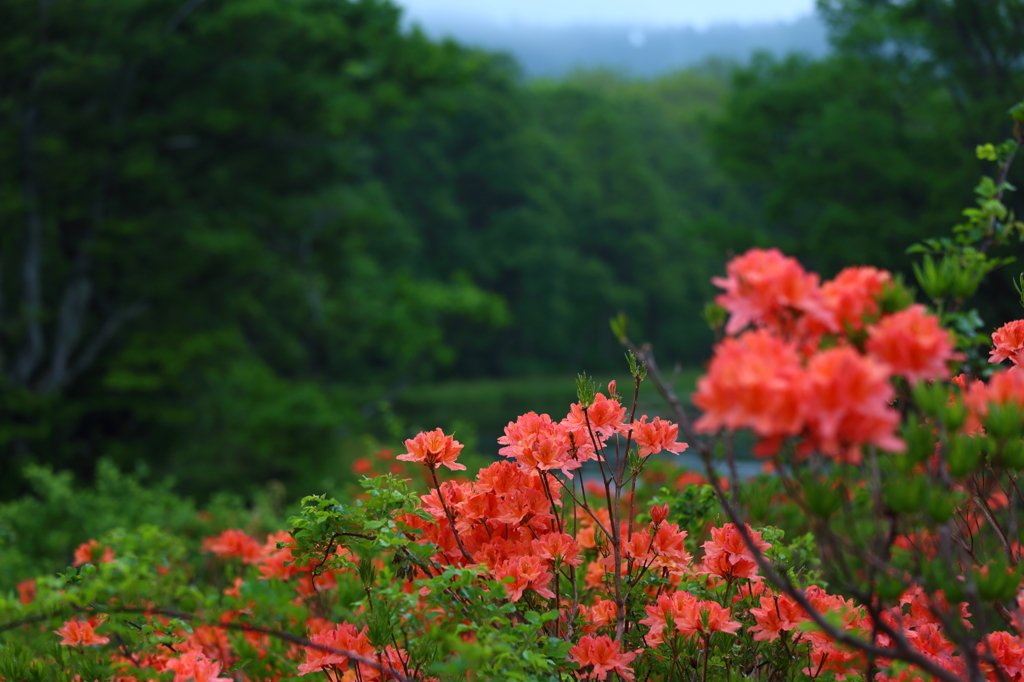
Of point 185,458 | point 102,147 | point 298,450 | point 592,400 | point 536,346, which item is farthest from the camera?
point 536,346

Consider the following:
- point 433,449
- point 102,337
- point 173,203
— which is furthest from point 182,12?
point 433,449

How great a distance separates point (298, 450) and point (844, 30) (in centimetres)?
1294

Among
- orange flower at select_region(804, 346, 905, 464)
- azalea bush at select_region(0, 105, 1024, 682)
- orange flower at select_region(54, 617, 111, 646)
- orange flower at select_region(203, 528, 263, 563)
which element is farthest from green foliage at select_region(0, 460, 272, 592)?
orange flower at select_region(804, 346, 905, 464)

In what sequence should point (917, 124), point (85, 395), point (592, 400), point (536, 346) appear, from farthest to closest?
point (536, 346) → point (917, 124) → point (85, 395) → point (592, 400)

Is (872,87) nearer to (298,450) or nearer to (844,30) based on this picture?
(844,30)

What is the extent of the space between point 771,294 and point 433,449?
977mm

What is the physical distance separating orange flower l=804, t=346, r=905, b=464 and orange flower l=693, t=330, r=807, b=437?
25 millimetres

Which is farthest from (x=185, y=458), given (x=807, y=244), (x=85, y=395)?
(x=807, y=244)

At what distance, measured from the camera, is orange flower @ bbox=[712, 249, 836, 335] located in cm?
122

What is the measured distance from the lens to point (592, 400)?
1923mm

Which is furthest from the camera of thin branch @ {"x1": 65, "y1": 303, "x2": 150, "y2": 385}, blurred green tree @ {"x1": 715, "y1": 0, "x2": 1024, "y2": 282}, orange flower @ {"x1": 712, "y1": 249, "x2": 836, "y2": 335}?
blurred green tree @ {"x1": 715, "y1": 0, "x2": 1024, "y2": 282}

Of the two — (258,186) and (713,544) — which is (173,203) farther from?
(713,544)

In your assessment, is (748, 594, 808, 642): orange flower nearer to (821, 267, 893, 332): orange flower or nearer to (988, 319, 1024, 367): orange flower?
(988, 319, 1024, 367): orange flower

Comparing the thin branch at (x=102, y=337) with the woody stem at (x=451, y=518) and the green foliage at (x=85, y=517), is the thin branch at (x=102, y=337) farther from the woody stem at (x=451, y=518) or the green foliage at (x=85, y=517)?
the woody stem at (x=451, y=518)
